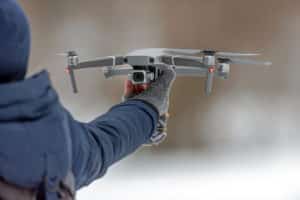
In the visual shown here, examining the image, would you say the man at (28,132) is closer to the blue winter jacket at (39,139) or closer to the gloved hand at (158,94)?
the blue winter jacket at (39,139)

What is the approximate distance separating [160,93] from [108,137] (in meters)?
0.16

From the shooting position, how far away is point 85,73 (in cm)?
145

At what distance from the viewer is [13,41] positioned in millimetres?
326

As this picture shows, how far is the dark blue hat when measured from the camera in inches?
12.6

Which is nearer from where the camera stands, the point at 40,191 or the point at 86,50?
the point at 40,191

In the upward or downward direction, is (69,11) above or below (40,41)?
above

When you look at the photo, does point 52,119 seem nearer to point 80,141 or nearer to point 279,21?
point 80,141

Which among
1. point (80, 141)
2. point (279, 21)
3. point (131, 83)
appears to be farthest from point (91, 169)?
point (279, 21)

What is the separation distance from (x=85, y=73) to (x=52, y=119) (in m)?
1.12

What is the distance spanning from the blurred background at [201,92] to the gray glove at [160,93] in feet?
2.42

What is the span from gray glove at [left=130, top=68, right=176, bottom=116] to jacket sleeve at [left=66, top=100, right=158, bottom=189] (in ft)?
0.07

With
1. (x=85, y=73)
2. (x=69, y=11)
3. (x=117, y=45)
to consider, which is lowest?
(x=85, y=73)

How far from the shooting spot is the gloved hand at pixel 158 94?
1.83 ft

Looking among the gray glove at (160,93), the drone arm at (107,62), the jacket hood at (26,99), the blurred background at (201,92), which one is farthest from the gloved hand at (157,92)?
the blurred background at (201,92)
